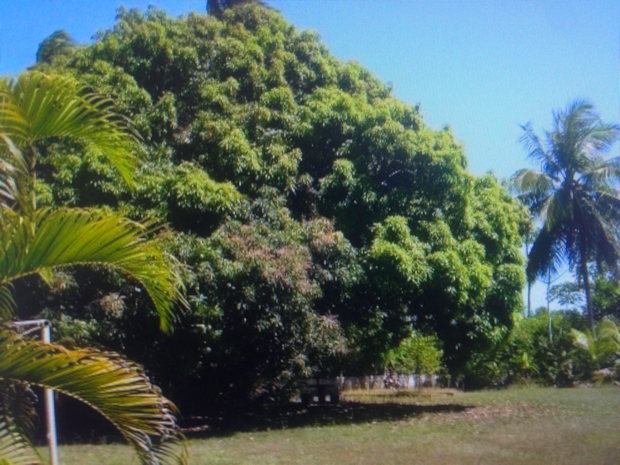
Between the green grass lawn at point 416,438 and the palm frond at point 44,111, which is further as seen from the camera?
the green grass lawn at point 416,438

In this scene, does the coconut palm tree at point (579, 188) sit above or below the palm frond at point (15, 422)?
above

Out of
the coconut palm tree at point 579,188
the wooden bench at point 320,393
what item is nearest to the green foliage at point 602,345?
the coconut palm tree at point 579,188

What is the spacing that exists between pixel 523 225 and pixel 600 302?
18753 mm

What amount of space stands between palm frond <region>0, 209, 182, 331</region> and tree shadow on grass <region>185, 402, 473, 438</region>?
9403mm

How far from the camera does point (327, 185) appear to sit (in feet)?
48.0

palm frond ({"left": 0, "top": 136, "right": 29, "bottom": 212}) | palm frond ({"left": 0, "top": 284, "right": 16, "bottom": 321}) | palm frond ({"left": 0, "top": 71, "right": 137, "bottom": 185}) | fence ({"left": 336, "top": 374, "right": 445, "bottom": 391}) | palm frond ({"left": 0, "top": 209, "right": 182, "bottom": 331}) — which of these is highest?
palm frond ({"left": 0, "top": 71, "right": 137, "bottom": 185})

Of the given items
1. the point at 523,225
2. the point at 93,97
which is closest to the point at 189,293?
the point at 93,97

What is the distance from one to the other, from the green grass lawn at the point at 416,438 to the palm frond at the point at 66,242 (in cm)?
601

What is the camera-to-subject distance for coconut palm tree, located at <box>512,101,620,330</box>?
89.5ft

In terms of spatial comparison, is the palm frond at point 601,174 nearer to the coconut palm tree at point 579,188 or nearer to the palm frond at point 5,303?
the coconut palm tree at point 579,188

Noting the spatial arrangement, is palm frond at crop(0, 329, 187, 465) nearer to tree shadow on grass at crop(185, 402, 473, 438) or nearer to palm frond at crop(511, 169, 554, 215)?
tree shadow on grass at crop(185, 402, 473, 438)

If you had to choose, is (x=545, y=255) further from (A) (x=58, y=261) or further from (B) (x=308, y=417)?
(A) (x=58, y=261)

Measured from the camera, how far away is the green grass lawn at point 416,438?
968 cm

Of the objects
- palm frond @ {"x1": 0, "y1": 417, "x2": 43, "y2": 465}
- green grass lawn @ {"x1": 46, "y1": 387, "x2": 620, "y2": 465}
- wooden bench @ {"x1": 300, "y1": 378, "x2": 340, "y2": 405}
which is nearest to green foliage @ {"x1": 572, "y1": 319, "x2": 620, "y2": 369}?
green grass lawn @ {"x1": 46, "y1": 387, "x2": 620, "y2": 465}
